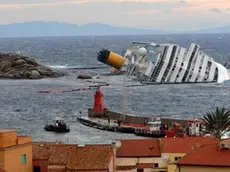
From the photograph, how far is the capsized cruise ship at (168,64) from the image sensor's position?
130 meters

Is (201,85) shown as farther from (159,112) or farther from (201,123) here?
(201,123)

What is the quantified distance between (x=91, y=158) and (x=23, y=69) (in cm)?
12585


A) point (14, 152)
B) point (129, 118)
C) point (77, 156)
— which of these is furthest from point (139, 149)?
point (129, 118)

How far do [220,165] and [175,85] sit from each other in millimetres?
104316

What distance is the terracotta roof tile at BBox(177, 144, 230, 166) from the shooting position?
2673 centimetres

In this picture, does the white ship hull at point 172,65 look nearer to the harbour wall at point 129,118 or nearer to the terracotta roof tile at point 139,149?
the harbour wall at point 129,118

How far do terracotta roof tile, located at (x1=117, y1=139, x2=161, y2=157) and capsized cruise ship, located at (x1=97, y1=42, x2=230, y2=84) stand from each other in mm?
92076

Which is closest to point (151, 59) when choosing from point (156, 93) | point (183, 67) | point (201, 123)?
point (183, 67)

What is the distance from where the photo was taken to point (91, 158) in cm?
2919

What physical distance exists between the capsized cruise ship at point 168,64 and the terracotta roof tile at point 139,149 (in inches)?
3625

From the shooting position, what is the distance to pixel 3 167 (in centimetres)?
2762

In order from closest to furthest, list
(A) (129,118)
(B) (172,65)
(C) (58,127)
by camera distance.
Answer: (C) (58,127) → (A) (129,118) → (B) (172,65)

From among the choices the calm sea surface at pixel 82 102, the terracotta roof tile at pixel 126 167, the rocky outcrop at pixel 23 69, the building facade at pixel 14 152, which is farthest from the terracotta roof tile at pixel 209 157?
the rocky outcrop at pixel 23 69

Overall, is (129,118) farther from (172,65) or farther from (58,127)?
(172,65)
